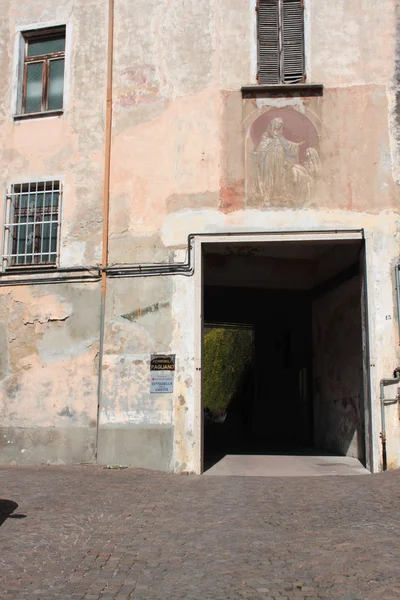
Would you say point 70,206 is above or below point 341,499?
above

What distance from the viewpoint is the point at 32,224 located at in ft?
39.0

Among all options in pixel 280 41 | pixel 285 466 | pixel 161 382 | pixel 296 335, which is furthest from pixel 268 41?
pixel 296 335

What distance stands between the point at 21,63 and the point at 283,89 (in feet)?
16.5

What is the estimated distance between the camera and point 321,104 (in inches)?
441

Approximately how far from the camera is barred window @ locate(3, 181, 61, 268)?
11.8 meters

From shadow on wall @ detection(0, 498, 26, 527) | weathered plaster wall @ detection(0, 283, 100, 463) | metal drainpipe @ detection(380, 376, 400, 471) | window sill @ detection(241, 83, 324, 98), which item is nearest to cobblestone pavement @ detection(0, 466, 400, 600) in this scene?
shadow on wall @ detection(0, 498, 26, 527)

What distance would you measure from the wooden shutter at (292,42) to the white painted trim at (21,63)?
12.8 ft

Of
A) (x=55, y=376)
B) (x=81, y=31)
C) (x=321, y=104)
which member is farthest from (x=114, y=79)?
(x=55, y=376)

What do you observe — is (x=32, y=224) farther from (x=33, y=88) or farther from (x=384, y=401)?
(x=384, y=401)

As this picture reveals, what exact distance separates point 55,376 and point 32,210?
3052 mm

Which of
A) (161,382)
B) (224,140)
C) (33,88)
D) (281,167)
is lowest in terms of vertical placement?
(161,382)

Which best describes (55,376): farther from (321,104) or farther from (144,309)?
(321,104)

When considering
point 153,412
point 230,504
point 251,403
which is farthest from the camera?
point 251,403

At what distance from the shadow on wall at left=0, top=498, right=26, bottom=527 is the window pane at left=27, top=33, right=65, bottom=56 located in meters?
8.41
